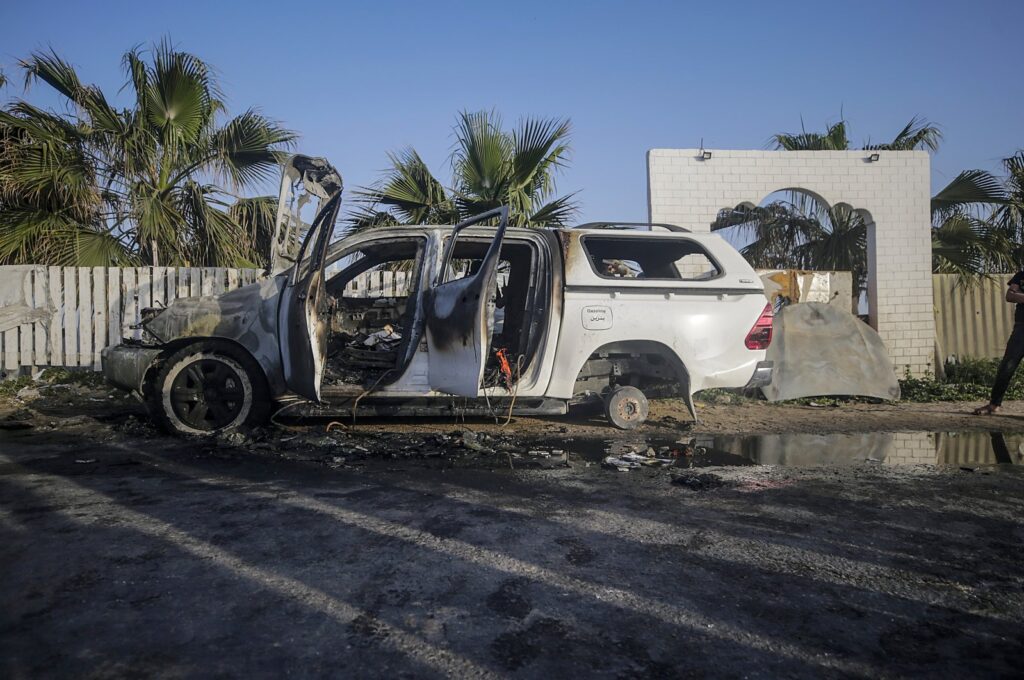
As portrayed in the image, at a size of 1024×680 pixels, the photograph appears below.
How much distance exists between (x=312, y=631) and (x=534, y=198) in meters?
9.04

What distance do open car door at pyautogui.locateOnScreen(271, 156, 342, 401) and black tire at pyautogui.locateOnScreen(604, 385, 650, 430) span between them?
2.57m

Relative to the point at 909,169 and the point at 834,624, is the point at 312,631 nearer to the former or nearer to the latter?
the point at 834,624

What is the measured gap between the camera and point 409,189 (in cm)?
1021

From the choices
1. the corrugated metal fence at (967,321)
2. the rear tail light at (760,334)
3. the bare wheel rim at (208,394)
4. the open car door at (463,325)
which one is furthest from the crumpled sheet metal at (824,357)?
the bare wheel rim at (208,394)

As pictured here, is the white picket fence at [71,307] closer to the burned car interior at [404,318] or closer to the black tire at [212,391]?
the burned car interior at [404,318]

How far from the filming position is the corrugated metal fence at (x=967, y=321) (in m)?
10.8

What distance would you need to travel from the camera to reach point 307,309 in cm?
503

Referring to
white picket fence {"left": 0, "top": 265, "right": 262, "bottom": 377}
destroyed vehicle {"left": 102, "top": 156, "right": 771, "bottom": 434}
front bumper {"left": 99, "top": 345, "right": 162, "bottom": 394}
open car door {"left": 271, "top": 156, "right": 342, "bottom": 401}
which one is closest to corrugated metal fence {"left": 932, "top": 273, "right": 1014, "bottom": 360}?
destroyed vehicle {"left": 102, "top": 156, "right": 771, "bottom": 434}

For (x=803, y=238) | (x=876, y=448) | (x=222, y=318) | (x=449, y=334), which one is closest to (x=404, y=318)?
(x=449, y=334)

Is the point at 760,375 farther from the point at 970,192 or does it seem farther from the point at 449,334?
the point at 970,192

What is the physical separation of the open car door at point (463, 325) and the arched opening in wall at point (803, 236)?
9561 millimetres

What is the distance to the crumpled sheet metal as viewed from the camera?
26.7ft

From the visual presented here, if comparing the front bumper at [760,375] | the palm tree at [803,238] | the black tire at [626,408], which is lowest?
the black tire at [626,408]

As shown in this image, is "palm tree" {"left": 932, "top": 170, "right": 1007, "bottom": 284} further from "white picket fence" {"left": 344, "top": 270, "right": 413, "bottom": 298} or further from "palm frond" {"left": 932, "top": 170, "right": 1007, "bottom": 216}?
"white picket fence" {"left": 344, "top": 270, "right": 413, "bottom": 298}
